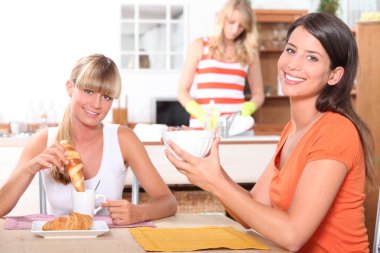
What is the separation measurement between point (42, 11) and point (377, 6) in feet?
11.0

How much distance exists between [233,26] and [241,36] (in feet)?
0.51

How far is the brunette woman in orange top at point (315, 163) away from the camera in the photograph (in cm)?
169

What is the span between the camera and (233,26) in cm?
414

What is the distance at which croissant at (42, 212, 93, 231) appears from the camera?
5.80 ft

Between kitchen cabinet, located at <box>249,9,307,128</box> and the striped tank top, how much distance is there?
8.72ft

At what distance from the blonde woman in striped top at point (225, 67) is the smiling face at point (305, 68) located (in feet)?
7.32

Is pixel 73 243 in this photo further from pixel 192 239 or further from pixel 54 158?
pixel 54 158

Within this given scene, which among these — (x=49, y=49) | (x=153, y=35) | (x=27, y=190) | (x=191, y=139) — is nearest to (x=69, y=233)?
(x=191, y=139)

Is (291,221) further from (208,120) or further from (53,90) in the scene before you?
(53,90)

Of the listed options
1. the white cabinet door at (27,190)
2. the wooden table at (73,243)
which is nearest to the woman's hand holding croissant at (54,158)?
the wooden table at (73,243)

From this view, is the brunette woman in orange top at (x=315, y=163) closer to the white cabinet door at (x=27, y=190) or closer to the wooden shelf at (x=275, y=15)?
the white cabinet door at (x=27, y=190)

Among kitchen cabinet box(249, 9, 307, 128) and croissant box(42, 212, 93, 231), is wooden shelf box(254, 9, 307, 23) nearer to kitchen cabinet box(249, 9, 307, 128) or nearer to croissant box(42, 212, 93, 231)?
kitchen cabinet box(249, 9, 307, 128)

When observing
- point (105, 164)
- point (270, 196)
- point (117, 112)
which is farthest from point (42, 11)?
point (270, 196)

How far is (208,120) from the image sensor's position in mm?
4082
